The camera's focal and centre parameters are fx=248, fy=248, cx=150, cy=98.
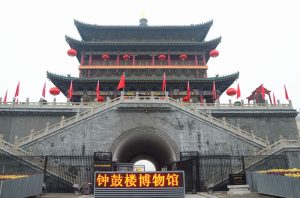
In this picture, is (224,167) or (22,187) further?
(224,167)

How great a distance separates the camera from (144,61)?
32.8 meters

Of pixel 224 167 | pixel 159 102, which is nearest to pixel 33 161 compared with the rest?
pixel 159 102

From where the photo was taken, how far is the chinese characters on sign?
27.8ft

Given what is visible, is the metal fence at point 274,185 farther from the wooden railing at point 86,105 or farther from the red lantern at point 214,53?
the red lantern at point 214,53

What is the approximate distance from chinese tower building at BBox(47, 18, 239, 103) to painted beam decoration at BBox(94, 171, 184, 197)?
68.6ft

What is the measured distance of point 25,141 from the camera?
18.3m

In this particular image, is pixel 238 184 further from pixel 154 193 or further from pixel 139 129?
pixel 139 129

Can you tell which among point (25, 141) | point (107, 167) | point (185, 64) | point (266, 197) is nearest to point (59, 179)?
point (107, 167)

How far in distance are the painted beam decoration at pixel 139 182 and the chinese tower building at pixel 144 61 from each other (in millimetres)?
20899

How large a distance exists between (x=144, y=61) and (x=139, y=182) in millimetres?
25469

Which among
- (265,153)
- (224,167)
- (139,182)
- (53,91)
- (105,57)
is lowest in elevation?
(139,182)

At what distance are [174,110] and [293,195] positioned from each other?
514 inches

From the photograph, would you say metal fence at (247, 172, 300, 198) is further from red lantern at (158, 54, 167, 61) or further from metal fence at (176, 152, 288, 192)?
red lantern at (158, 54, 167, 61)

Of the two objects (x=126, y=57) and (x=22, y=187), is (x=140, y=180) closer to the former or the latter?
(x=22, y=187)
